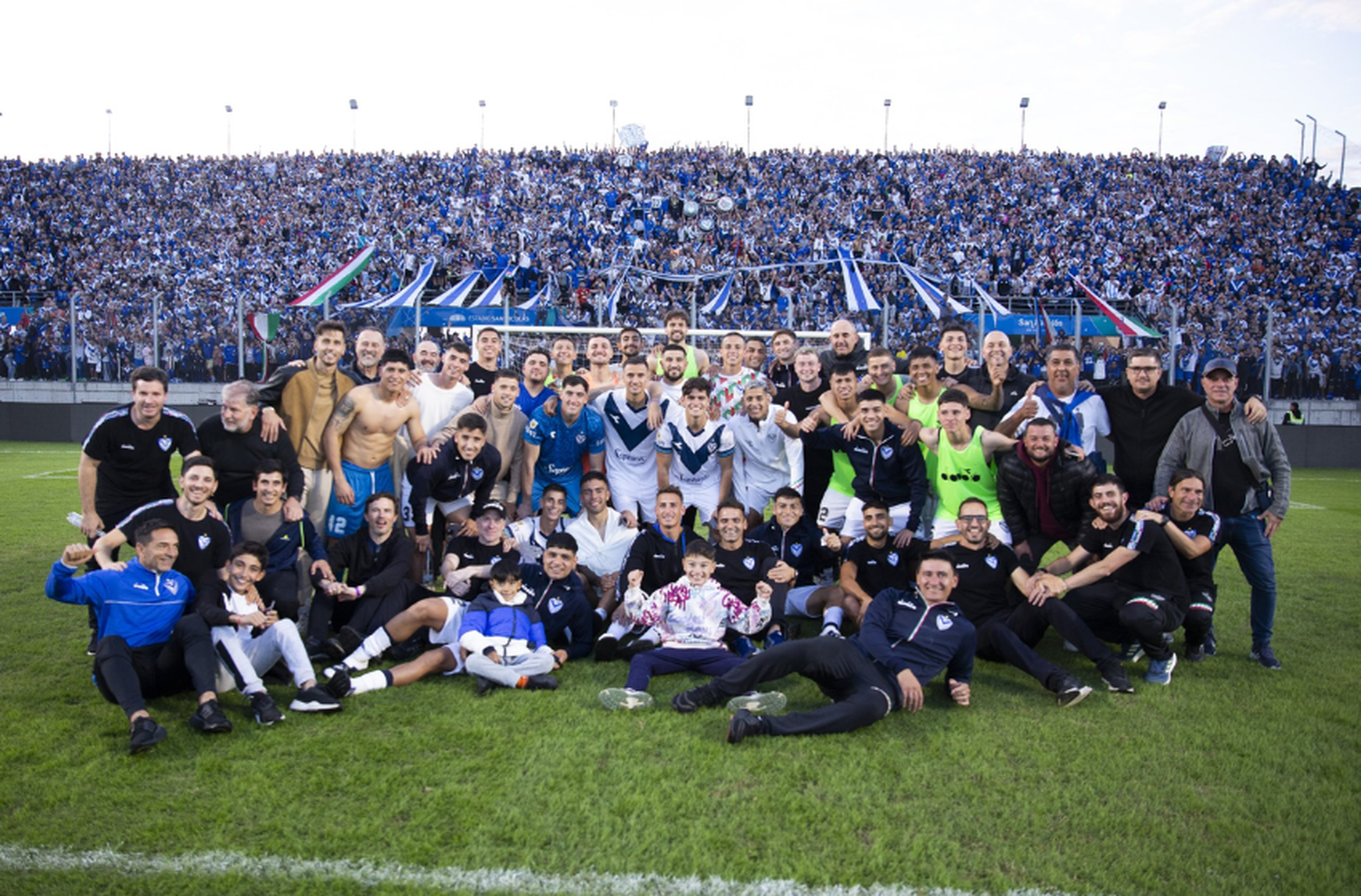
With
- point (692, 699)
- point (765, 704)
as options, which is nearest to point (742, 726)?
point (765, 704)

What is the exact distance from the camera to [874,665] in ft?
15.7

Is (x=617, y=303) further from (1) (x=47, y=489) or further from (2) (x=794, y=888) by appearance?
(2) (x=794, y=888)

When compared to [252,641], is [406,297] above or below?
above

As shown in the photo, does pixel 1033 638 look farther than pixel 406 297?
No

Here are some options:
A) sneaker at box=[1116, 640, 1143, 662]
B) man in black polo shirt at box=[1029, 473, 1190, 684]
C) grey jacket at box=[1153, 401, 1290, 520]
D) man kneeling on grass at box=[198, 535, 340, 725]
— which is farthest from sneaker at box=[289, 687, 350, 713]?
grey jacket at box=[1153, 401, 1290, 520]

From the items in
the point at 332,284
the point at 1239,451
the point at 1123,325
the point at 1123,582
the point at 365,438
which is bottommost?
the point at 1123,582

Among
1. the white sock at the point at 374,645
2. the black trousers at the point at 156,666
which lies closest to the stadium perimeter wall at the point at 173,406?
the white sock at the point at 374,645

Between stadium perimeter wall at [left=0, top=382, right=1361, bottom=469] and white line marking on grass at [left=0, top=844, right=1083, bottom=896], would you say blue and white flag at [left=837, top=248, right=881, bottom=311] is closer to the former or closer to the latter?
stadium perimeter wall at [left=0, top=382, right=1361, bottom=469]

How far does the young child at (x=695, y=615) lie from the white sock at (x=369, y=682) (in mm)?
1333

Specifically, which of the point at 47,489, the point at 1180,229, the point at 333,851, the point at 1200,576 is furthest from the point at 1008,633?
the point at 1180,229

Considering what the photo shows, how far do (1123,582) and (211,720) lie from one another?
5135mm

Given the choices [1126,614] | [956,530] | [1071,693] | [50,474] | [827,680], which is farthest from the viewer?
[50,474]

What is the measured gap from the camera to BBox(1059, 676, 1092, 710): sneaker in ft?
16.0

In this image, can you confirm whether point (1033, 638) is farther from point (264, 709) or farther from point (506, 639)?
point (264, 709)
